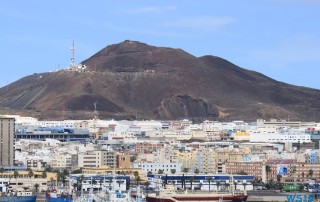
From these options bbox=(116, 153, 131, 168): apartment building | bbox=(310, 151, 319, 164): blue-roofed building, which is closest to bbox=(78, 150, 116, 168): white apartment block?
bbox=(116, 153, 131, 168): apartment building

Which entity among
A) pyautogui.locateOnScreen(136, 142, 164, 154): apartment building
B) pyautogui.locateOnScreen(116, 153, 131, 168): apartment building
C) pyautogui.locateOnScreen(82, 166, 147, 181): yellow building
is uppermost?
pyautogui.locateOnScreen(136, 142, 164, 154): apartment building

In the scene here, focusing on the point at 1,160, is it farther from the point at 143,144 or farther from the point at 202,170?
the point at 143,144

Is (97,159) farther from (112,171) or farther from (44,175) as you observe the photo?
(44,175)

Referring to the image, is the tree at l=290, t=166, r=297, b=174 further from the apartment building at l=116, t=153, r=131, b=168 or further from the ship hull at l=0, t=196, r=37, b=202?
the ship hull at l=0, t=196, r=37, b=202

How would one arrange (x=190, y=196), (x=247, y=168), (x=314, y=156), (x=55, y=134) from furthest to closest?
1. (x=55, y=134)
2. (x=314, y=156)
3. (x=247, y=168)
4. (x=190, y=196)

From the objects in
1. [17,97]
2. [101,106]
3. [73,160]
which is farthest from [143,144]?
[17,97]

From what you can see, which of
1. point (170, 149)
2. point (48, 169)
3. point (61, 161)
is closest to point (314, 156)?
point (170, 149)

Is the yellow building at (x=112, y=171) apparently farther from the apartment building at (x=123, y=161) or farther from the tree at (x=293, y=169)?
the tree at (x=293, y=169)
